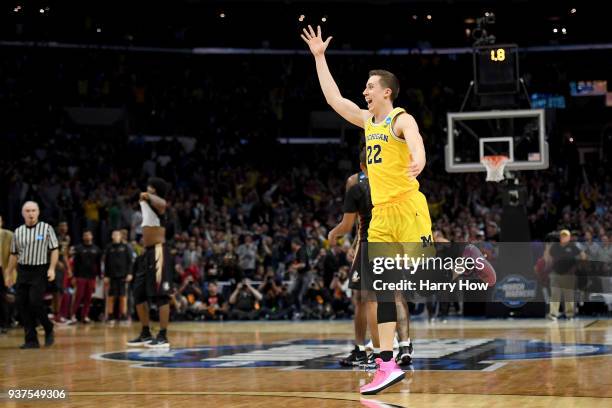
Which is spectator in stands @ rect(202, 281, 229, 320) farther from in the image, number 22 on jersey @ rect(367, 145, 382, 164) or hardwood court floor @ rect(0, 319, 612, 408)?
number 22 on jersey @ rect(367, 145, 382, 164)

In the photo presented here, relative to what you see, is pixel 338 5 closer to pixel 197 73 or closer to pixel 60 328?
pixel 197 73

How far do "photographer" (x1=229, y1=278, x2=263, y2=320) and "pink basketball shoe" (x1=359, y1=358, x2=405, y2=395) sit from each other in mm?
13503

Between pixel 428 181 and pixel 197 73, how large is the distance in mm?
10451

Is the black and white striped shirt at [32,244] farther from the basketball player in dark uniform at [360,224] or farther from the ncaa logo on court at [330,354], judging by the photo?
the basketball player in dark uniform at [360,224]

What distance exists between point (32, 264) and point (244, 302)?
823cm

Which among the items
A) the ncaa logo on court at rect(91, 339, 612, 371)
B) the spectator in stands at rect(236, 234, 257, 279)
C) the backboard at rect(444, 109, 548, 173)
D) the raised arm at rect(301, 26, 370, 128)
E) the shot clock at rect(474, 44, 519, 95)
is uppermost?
the shot clock at rect(474, 44, 519, 95)

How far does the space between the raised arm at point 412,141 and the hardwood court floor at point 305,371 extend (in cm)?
164

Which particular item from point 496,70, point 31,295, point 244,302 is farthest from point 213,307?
point 31,295

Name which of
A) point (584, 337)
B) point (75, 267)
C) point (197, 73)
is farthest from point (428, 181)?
point (584, 337)

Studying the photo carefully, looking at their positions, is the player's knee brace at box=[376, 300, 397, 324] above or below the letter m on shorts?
below

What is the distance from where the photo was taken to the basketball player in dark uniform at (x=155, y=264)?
39.7 ft

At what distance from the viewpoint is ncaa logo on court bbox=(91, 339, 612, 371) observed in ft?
31.3

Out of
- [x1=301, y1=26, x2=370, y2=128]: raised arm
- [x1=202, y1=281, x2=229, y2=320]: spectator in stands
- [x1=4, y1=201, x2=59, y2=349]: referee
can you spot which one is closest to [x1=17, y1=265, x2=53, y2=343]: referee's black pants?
[x1=4, y1=201, x2=59, y2=349]: referee

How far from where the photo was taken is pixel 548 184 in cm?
2836
